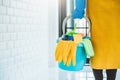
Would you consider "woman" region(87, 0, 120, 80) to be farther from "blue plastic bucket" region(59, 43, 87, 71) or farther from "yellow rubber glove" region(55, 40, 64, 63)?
"yellow rubber glove" region(55, 40, 64, 63)

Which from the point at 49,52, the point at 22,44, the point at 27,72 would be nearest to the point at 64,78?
the point at 49,52

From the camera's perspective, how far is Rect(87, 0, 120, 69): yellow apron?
138 cm

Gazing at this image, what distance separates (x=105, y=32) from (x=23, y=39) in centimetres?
72

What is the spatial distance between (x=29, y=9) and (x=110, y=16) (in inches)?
33.6

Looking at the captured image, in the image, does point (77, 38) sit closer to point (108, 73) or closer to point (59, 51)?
point (59, 51)

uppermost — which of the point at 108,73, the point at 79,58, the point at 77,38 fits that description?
the point at 77,38

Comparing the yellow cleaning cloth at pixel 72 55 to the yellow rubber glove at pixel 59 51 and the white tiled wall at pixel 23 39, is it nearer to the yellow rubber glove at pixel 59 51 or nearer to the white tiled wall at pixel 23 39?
the yellow rubber glove at pixel 59 51

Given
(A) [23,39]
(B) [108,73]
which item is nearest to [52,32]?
(A) [23,39]

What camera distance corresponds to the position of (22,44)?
183cm

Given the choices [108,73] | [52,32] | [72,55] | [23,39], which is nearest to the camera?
[72,55]

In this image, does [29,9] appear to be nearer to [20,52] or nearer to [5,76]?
[20,52]

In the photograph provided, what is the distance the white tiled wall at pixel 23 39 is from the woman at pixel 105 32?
1.80ft

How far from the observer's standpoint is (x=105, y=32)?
4.56ft

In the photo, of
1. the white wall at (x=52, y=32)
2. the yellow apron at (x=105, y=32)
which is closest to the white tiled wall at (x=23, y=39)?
the white wall at (x=52, y=32)
